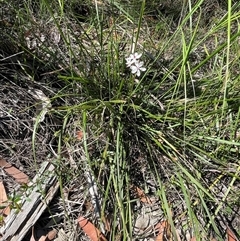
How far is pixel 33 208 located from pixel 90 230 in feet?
0.70

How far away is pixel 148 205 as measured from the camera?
172 cm

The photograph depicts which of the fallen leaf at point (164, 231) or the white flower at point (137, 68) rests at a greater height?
the white flower at point (137, 68)

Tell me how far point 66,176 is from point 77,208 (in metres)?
0.12

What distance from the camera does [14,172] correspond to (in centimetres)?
167

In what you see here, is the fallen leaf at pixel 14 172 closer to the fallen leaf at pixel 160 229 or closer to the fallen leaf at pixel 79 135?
the fallen leaf at pixel 79 135

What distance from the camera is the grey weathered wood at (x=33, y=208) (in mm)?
1557

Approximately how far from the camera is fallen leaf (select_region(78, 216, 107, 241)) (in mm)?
1619

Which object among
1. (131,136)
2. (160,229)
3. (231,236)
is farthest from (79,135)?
(231,236)

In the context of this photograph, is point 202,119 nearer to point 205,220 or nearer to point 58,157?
point 205,220

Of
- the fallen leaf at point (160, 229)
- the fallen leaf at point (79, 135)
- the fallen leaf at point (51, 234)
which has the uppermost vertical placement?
the fallen leaf at point (79, 135)

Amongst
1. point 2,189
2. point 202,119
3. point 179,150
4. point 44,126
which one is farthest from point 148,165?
point 2,189

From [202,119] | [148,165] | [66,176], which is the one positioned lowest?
[66,176]

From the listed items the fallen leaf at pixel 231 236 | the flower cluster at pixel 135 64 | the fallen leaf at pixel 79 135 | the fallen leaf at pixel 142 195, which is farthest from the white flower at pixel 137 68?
the fallen leaf at pixel 231 236

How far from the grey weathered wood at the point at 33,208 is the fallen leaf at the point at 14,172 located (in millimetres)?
40
